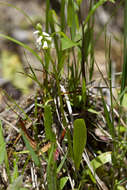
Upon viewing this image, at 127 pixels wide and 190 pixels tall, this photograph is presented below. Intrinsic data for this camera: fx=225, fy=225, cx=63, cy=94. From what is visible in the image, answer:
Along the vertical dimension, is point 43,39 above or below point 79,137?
above

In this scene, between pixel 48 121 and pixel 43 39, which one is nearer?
pixel 48 121

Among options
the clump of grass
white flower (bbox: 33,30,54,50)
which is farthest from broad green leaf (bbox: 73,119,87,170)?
white flower (bbox: 33,30,54,50)

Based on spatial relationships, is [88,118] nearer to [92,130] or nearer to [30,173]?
[92,130]

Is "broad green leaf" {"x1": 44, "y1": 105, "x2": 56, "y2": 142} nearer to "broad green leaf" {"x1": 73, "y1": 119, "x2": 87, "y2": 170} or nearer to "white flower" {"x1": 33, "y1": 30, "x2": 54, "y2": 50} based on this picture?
"broad green leaf" {"x1": 73, "y1": 119, "x2": 87, "y2": 170}

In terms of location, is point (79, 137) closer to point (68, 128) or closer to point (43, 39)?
point (68, 128)

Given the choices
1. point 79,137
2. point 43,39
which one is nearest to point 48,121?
point 79,137

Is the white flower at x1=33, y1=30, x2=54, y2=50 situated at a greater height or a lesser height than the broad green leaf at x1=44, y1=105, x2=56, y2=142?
greater

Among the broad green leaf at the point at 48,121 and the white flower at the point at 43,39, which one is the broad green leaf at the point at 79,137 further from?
the white flower at the point at 43,39

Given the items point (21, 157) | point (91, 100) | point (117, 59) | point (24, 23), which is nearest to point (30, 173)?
point (21, 157)
